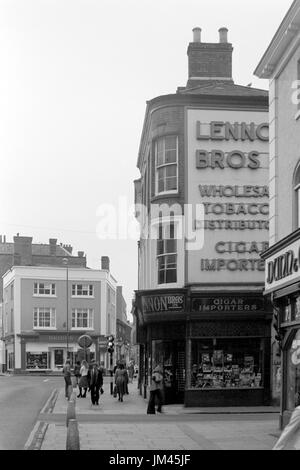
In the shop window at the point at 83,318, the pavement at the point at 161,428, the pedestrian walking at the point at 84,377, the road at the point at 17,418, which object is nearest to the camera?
the pavement at the point at 161,428

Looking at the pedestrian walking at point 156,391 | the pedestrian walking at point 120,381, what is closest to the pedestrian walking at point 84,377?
the pedestrian walking at point 120,381

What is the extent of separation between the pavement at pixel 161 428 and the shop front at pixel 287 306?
3.24ft

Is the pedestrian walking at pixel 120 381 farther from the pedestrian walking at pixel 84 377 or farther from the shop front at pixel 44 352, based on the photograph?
the shop front at pixel 44 352

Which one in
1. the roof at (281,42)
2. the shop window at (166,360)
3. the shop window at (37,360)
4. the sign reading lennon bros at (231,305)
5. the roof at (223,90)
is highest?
the roof at (223,90)

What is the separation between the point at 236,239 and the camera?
26859 mm

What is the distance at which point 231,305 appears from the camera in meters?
26.1

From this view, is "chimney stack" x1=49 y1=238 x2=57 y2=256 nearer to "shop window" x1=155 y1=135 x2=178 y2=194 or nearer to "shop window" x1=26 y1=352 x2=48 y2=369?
"shop window" x1=26 y1=352 x2=48 y2=369

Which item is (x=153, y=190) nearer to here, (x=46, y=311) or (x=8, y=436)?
(x=8, y=436)

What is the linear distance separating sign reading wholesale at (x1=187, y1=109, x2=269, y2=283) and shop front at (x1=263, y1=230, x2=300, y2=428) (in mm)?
8876

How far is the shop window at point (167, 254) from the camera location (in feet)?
89.1

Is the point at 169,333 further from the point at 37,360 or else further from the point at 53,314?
the point at 53,314

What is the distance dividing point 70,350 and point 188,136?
1956 inches

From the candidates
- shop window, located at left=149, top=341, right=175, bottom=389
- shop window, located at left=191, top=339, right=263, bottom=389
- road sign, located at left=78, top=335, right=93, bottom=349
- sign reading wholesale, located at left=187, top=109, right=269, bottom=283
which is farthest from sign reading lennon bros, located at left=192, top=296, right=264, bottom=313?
road sign, located at left=78, top=335, right=93, bottom=349
